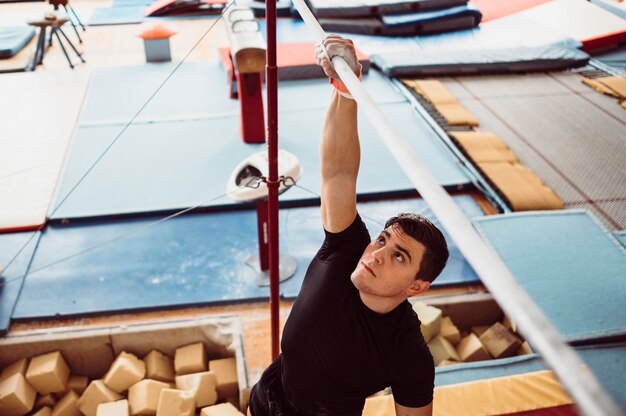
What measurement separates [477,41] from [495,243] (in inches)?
187

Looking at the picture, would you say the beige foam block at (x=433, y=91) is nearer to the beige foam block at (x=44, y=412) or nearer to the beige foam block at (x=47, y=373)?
the beige foam block at (x=47, y=373)

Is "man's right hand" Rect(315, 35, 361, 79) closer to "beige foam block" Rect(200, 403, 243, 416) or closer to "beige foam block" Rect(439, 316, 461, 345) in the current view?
"beige foam block" Rect(200, 403, 243, 416)

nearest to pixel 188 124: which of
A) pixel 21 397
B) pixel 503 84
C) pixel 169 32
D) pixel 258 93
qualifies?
pixel 258 93

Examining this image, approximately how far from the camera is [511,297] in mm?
782

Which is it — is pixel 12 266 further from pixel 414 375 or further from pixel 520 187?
pixel 520 187

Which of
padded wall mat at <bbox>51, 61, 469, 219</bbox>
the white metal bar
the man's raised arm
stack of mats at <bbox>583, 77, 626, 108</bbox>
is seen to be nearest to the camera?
the white metal bar

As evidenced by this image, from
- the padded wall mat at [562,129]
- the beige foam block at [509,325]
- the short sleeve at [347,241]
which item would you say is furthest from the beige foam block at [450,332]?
the short sleeve at [347,241]

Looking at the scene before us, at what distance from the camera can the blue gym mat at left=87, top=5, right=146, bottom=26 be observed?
8484mm

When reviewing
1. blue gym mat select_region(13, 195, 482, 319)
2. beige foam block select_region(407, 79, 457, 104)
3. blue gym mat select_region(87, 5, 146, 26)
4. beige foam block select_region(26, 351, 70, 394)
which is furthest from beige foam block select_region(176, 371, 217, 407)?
blue gym mat select_region(87, 5, 146, 26)

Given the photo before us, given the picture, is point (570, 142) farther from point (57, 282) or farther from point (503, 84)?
point (57, 282)

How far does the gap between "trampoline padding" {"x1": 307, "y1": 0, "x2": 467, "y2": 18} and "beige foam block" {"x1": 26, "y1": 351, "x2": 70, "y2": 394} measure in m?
6.06

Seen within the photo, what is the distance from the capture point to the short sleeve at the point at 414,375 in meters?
1.65

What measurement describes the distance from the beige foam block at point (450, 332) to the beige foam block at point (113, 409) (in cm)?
193

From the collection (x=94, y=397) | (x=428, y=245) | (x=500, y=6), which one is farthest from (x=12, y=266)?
(x=500, y=6)
